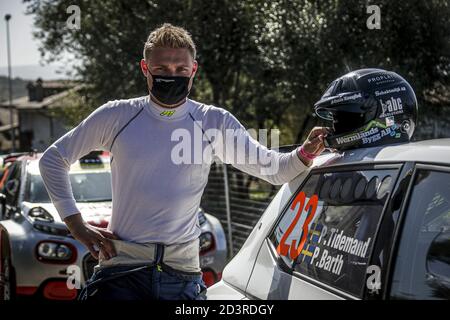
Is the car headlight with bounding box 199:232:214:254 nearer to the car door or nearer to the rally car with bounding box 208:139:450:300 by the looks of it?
the rally car with bounding box 208:139:450:300

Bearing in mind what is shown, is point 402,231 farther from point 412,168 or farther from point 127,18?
point 127,18

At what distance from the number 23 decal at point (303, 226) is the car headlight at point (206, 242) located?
3532 millimetres

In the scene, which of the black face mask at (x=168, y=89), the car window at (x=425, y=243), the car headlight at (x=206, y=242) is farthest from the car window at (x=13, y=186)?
the car window at (x=425, y=243)

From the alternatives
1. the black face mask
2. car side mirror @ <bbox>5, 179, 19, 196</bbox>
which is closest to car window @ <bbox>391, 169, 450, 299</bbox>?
the black face mask

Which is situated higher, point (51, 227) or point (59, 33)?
point (59, 33)

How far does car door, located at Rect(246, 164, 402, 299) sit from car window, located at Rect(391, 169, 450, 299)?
0.42 ft

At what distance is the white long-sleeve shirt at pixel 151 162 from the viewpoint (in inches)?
113

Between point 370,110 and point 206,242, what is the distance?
12.7 feet

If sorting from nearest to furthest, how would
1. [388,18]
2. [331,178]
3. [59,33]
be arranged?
[331,178]
[388,18]
[59,33]

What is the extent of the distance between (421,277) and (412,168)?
15.5 inches

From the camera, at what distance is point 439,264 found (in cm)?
218
